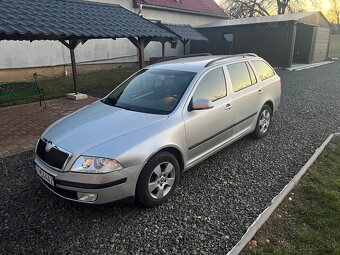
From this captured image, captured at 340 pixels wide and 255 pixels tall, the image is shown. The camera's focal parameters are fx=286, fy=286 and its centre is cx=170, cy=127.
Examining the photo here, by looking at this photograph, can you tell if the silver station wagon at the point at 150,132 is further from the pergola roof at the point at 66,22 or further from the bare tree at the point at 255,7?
the bare tree at the point at 255,7

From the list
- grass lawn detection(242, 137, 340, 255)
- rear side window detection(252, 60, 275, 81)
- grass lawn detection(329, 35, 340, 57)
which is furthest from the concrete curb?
grass lawn detection(329, 35, 340, 57)

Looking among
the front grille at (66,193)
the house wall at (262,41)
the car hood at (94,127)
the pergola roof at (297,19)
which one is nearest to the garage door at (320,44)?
the pergola roof at (297,19)

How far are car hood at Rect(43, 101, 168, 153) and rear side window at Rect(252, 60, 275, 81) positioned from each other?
292 centimetres

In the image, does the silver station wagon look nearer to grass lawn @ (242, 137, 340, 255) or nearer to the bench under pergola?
grass lawn @ (242, 137, 340, 255)

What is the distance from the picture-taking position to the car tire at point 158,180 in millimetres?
3332

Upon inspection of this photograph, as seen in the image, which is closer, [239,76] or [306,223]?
[306,223]

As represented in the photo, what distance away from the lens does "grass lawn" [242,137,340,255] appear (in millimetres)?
2871

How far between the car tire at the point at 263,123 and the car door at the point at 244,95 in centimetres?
27

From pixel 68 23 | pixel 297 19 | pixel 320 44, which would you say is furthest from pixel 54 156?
pixel 320 44

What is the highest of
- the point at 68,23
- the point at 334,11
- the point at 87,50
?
the point at 334,11

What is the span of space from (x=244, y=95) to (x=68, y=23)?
5148 millimetres

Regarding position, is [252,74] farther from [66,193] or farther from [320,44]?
[320,44]

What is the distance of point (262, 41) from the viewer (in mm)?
18906

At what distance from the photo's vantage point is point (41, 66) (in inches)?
603
